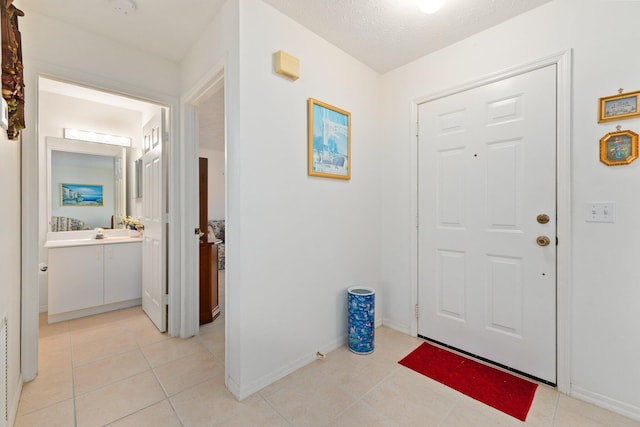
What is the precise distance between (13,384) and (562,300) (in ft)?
10.8

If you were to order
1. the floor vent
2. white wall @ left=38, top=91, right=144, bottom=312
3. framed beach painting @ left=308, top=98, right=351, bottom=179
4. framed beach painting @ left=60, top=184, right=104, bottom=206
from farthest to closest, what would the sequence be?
framed beach painting @ left=60, top=184, right=104, bottom=206, white wall @ left=38, top=91, right=144, bottom=312, framed beach painting @ left=308, top=98, right=351, bottom=179, the floor vent

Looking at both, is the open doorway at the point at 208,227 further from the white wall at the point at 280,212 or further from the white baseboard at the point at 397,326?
the white baseboard at the point at 397,326

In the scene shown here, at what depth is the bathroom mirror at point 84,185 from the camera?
3.15 metres

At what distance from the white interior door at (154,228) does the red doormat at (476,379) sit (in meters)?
2.22

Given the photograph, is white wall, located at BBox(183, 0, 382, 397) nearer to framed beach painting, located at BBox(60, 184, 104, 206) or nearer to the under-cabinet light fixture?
the under-cabinet light fixture

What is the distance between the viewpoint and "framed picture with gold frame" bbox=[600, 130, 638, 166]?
150 centimetres

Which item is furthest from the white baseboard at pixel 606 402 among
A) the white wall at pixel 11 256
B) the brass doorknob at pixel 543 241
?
the white wall at pixel 11 256

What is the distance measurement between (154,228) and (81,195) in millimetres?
1425

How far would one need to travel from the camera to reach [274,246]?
1840 mm

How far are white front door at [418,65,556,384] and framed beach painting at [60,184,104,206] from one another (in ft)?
12.5

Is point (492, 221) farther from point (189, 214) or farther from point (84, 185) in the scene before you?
point (84, 185)

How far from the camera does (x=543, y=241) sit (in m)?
1.79

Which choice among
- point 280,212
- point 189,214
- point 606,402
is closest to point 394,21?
point 280,212

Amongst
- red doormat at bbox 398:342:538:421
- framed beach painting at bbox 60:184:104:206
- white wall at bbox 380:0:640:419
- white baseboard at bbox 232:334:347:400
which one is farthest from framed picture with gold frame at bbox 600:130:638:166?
framed beach painting at bbox 60:184:104:206
